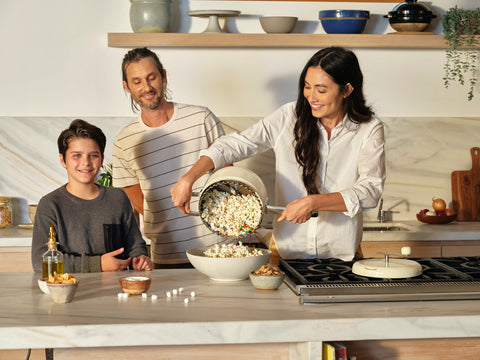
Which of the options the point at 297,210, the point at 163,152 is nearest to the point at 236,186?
the point at 297,210

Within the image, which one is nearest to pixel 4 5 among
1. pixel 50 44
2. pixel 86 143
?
pixel 50 44

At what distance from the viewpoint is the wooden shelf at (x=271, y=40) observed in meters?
3.64

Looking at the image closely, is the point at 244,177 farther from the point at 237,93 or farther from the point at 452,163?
the point at 452,163

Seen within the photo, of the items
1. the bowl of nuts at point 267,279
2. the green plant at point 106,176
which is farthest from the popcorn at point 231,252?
the green plant at point 106,176

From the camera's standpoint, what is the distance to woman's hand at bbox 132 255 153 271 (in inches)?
93.4

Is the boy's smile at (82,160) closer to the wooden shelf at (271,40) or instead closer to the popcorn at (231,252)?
the popcorn at (231,252)

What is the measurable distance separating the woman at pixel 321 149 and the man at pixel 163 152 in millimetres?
317

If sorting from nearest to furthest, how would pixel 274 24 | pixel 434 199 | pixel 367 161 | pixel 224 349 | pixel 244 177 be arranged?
pixel 224 349 < pixel 244 177 < pixel 367 161 < pixel 274 24 < pixel 434 199

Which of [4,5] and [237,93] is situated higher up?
[4,5]

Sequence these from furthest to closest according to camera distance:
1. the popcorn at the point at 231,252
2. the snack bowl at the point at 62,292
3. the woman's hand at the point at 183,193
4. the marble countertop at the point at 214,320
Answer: the woman's hand at the point at 183,193, the popcorn at the point at 231,252, the snack bowl at the point at 62,292, the marble countertop at the point at 214,320

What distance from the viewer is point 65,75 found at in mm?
3803

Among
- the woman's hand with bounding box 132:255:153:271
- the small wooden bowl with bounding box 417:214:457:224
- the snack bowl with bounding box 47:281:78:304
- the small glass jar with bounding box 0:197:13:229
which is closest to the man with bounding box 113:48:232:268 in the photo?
the woman's hand with bounding box 132:255:153:271

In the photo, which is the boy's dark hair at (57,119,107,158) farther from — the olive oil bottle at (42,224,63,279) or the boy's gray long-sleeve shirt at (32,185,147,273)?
the olive oil bottle at (42,224,63,279)

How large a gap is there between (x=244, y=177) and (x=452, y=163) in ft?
7.12
